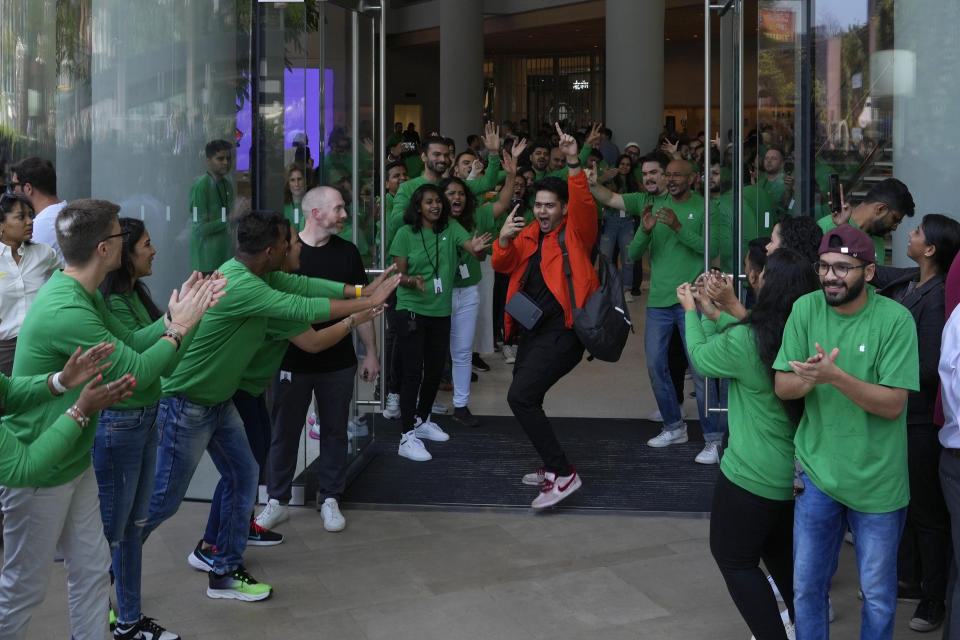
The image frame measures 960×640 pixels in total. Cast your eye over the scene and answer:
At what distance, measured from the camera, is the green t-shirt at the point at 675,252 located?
676 centimetres

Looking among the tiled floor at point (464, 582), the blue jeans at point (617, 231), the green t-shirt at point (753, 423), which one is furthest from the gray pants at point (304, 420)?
the blue jeans at point (617, 231)

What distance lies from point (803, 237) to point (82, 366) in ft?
8.66

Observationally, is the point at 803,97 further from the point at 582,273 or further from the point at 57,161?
the point at 57,161

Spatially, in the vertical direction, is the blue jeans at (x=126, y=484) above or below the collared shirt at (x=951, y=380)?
below

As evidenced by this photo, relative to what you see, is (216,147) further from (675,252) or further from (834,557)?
(834,557)

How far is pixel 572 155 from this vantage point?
5.61m

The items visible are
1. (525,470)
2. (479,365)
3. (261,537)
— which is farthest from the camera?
(479,365)

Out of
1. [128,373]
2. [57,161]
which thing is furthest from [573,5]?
[128,373]

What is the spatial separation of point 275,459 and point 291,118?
1.67m

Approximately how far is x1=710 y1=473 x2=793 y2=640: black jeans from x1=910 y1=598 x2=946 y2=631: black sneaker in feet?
2.96

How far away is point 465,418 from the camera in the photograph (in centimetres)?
740

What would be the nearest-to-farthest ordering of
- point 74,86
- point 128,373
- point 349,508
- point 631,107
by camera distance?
point 128,373, point 349,508, point 74,86, point 631,107

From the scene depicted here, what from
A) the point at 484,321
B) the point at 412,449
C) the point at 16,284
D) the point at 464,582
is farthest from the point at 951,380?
the point at 484,321

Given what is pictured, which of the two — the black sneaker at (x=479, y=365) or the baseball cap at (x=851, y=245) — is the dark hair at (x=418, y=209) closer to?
the black sneaker at (x=479, y=365)
